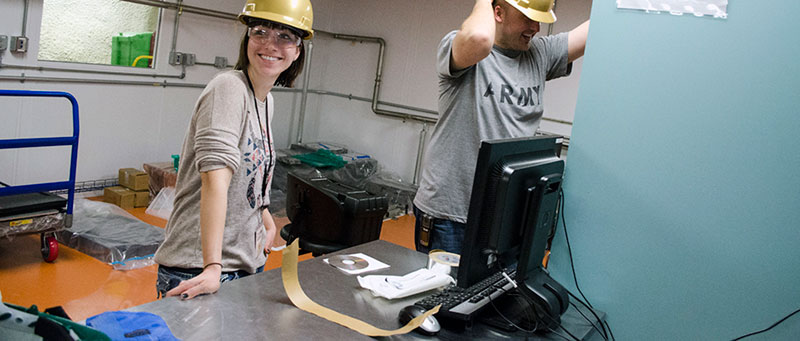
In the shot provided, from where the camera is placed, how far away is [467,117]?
2191mm

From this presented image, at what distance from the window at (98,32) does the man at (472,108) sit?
3975 millimetres

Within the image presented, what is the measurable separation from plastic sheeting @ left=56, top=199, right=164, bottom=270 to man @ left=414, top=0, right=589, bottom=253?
2560mm

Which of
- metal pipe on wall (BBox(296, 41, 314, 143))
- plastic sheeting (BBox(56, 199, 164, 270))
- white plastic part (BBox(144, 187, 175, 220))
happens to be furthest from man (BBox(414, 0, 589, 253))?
metal pipe on wall (BBox(296, 41, 314, 143))

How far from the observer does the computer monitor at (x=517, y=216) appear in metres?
1.51

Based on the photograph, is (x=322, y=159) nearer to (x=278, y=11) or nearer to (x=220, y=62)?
(x=220, y=62)

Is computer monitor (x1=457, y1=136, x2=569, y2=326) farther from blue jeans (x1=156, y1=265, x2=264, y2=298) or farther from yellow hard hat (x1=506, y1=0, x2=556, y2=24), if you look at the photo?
blue jeans (x1=156, y1=265, x2=264, y2=298)

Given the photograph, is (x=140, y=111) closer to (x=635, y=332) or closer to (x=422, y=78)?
(x=422, y=78)

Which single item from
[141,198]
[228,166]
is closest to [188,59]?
[141,198]

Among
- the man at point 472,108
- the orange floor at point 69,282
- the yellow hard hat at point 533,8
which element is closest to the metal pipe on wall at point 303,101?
the orange floor at point 69,282

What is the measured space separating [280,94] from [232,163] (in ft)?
18.8

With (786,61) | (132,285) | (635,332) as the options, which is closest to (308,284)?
(635,332)

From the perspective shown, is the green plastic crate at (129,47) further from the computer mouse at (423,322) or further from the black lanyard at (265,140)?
the computer mouse at (423,322)

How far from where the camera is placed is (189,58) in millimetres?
5938

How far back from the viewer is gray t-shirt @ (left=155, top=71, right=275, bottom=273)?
1.63 metres
